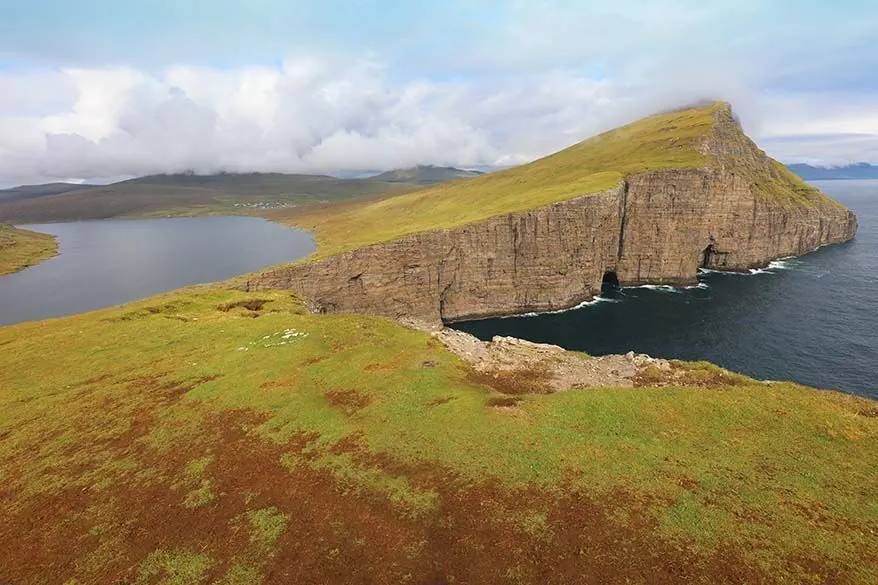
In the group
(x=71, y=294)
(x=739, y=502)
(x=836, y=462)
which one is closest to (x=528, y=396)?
(x=739, y=502)

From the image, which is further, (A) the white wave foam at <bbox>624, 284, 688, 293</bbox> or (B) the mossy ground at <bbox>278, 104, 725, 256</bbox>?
(B) the mossy ground at <bbox>278, 104, 725, 256</bbox>

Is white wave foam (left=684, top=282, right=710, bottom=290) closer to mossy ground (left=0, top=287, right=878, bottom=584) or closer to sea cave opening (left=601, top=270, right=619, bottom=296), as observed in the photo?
sea cave opening (left=601, top=270, right=619, bottom=296)

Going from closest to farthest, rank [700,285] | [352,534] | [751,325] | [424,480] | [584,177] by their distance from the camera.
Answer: [352,534] < [424,480] < [751,325] < [700,285] < [584,177]

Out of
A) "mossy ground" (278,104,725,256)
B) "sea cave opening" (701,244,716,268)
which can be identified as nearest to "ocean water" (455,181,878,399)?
"sea cave opening" (701,244,716,268)

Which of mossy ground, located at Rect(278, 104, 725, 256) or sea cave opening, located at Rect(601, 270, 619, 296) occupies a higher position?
mossy ground, located at Rect(278, 104, 725, 256)

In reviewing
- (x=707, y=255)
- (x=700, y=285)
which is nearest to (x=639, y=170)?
(x=707, y=255)

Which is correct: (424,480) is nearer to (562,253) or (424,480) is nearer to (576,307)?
(576,307)
